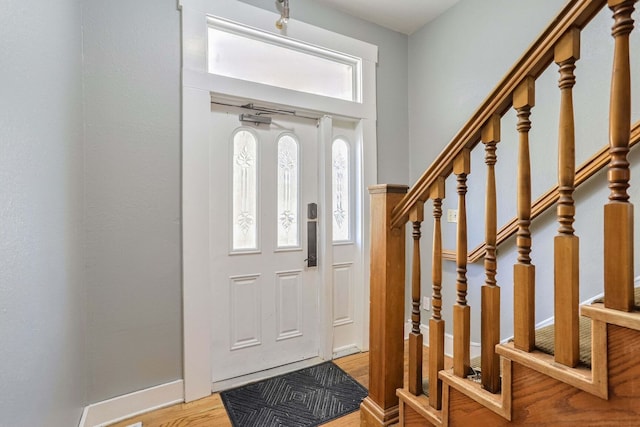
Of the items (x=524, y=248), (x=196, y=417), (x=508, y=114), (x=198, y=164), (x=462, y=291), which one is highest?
(x=508, y=114)

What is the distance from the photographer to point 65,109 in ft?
4.59

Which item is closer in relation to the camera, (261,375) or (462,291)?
(462,291)

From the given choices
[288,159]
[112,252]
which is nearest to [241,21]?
[288,159]

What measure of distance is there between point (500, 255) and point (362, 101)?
1633mm

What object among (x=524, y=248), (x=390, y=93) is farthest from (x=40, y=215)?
(x=390, y=93)

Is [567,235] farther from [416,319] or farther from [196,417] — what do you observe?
[196,417]

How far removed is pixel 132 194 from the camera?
1819mm

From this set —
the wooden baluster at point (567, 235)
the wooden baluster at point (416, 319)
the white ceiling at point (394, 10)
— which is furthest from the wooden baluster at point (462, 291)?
the white ceiling at point (394, 10)

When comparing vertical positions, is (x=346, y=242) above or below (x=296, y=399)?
above

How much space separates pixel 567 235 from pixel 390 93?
2.31m

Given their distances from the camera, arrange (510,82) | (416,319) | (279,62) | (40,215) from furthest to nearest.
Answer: (279,62), (416,319), (40,215), (510,82)

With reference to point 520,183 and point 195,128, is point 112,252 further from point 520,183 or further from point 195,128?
point 520,183

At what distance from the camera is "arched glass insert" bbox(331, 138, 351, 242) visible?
2600mm

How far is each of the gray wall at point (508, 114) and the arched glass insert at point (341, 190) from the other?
2.28ft
